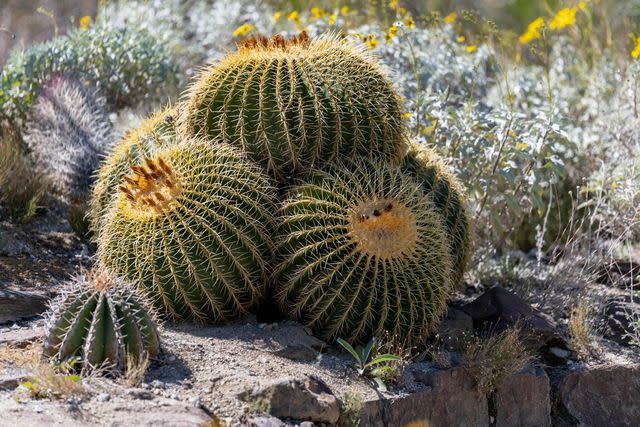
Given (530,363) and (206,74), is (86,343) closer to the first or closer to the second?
(206,74)

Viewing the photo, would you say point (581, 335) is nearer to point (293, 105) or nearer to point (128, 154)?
point (293, 105)

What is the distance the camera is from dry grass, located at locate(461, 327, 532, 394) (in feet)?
15.1

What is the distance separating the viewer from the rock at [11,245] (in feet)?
17.3

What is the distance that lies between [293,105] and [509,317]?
1.76 meters

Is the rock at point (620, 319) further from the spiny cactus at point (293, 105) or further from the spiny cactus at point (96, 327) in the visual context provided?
the spiny cactus at point (96, 327)

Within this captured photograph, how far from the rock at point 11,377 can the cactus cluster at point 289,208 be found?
83 cm

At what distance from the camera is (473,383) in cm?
465

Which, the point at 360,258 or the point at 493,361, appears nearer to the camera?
the point at 360,258

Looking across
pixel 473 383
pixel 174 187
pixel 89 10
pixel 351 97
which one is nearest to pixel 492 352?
pixel 473 383

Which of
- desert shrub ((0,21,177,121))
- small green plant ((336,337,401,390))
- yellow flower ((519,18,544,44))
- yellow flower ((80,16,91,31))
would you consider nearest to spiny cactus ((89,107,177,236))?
small green plant ((336,337,401,390))

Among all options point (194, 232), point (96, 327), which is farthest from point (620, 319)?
point (96, 327)

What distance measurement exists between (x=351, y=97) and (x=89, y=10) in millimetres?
8926

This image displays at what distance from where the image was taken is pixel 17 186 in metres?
5.82

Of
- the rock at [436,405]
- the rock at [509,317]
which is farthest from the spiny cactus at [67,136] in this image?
the rock at [436,405]
